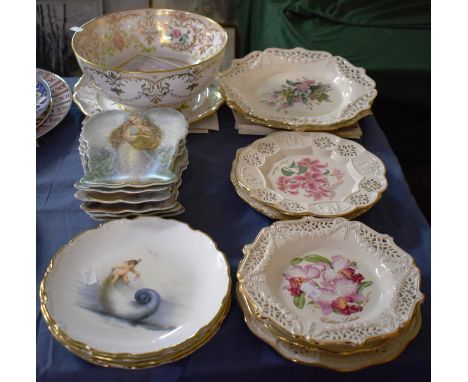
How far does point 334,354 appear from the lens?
594 millimetres

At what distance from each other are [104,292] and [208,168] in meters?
0.33

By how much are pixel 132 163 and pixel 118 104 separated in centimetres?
27

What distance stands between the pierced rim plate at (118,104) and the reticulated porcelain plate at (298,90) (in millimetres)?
35

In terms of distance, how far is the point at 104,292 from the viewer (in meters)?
0.65

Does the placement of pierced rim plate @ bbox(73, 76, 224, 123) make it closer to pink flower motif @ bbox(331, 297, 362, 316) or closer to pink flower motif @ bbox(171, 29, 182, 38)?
pink flower motif @ bbox(171, 29, 182, 38)

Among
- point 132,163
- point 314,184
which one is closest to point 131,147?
point 132,163

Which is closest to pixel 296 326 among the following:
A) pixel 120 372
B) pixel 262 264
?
pixel 262 264

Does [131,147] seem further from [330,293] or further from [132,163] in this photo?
[330,293]

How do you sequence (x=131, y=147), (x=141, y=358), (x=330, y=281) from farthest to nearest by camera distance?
1. (x=131, y=147)
2. (x=330, y=281)
3. (x=141, y=358)

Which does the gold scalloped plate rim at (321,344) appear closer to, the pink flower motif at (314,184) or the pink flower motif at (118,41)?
the pink flower motif at (314,184)

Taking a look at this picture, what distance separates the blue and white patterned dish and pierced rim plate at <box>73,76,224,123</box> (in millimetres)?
54

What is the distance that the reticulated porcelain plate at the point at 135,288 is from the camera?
0.59 m

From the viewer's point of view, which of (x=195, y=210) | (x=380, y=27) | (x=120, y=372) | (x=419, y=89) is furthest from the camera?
(x=380, y=27)

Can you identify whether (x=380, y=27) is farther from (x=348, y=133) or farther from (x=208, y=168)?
(x=208, y=168)
